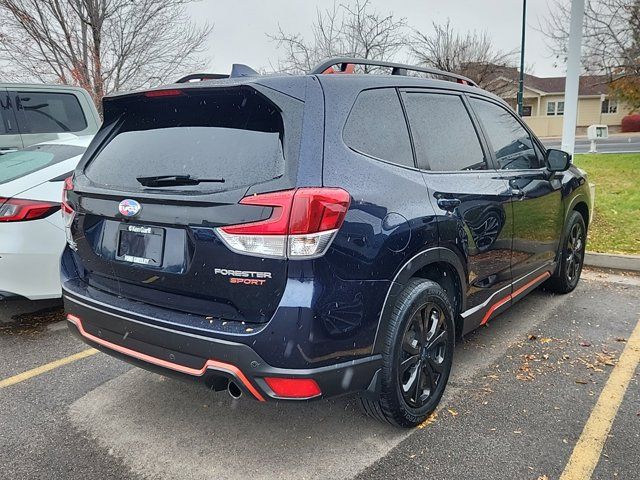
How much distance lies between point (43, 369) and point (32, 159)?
5.89 ft

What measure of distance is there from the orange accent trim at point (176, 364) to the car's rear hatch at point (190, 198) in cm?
21

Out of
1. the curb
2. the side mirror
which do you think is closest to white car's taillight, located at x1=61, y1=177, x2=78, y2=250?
the side mirror

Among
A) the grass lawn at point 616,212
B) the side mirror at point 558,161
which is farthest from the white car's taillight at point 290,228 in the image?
the grass lawn at point 616,212

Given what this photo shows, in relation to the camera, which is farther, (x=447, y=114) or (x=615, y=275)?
(x=615, y=275)

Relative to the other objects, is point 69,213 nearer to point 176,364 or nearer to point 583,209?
point 176,364

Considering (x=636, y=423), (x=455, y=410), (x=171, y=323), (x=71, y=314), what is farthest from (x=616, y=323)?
(x=71, y=314)

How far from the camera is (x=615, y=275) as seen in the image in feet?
18.9

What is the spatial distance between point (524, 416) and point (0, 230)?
368 cm

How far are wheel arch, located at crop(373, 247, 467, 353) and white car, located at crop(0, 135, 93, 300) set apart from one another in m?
2.69

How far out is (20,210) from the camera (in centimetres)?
388

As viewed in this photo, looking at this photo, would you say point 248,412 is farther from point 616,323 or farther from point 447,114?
point 616,323

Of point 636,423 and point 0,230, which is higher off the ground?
point 0,230

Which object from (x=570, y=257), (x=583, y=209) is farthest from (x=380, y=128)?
(x=583, y=209)

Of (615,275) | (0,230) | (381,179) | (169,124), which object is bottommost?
(615,275)
